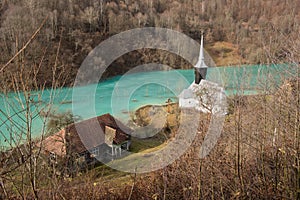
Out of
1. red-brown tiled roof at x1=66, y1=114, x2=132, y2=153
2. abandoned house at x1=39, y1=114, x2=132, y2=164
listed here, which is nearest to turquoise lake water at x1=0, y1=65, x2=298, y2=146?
red-brown tiled roof at x1=66, y1=114, x2=132, y2=153

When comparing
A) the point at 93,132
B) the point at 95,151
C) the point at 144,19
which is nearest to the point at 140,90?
the point at 93,132

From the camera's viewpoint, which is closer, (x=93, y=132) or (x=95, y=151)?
(x=95, y=151)

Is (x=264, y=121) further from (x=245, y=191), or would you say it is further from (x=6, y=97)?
(x=6, y=97)

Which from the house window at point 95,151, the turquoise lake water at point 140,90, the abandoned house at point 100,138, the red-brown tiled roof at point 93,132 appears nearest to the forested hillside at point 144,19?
the turquoise lake water at point 140,90

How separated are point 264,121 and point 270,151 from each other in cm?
42

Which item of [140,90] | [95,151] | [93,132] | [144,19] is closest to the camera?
[95,151]

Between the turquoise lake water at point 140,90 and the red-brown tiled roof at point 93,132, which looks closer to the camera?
the turquoise lake water at point 140,90

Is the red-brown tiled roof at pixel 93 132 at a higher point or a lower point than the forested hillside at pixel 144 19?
lower

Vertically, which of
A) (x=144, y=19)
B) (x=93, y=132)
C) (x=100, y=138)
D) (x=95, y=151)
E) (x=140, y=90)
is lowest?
(x=140, y=90)

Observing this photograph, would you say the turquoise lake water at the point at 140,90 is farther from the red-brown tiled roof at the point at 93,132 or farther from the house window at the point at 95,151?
the house window at the point at 95,151

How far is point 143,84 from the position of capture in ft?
72.7

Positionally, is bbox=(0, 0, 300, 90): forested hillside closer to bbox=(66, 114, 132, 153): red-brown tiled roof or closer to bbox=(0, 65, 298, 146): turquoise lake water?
bbox=(0, 65, 298, 146): turquoise lake water

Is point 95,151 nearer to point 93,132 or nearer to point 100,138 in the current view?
point 100,138

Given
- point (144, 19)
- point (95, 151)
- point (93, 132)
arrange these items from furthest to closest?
point (144, 19)
point (93, 132)
point (95, 151)
